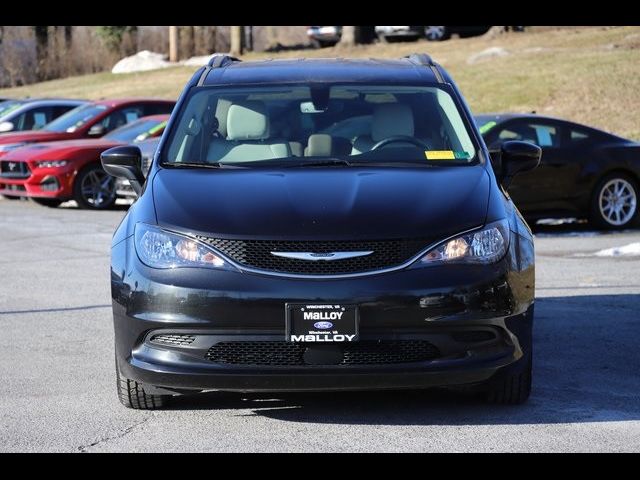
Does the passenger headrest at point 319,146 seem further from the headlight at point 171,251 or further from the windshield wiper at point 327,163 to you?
the headlight at point 171,251

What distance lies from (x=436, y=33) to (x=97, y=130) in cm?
2356

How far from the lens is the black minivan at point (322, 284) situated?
568cm

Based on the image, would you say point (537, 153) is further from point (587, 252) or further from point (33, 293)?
point (587, 252)

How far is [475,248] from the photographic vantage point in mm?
5887

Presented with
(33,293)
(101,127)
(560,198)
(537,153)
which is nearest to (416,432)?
(537,153)

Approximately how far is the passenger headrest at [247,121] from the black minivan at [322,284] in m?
0.69

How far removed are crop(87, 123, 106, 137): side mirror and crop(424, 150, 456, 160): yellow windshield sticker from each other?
14.1 meters

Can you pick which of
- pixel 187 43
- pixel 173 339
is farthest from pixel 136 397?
pixel 187 43

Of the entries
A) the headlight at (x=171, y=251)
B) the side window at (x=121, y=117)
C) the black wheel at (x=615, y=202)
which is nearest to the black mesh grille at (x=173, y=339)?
the headlight at (x=171, y=251)

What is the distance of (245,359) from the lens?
18.9 ft

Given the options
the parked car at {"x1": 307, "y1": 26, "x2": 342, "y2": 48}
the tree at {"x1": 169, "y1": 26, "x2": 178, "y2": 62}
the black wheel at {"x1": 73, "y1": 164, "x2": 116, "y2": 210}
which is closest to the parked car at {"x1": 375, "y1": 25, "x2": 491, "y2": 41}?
the parked car at {"x1": 307, "y1": 26, "x2": 342, "y2": 48}

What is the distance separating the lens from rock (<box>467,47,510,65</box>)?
34.0 metres

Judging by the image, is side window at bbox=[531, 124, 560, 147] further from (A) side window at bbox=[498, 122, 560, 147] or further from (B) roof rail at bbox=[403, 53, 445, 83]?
(B) roof rail at bbox=[403, 53, 445, 83]

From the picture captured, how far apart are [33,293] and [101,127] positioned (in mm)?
10485
